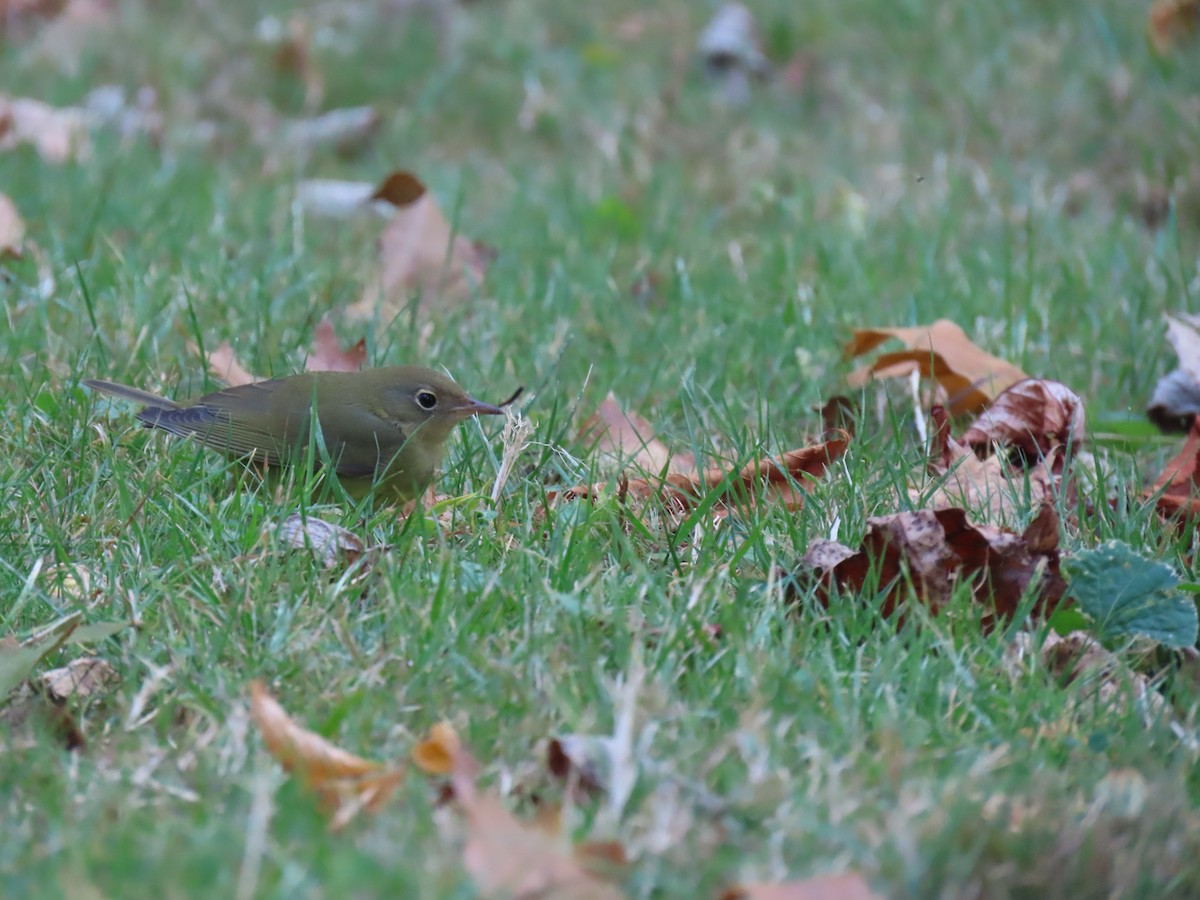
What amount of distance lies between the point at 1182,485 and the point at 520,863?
246cm

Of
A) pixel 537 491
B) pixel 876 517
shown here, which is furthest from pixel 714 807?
pixel 537 491

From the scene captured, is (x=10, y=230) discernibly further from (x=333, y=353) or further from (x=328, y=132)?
(x=328, y=132)

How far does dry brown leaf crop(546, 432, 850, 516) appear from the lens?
11.8 feet

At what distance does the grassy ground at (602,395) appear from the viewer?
239cm

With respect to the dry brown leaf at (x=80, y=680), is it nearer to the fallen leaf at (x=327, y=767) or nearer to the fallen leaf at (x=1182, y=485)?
the fallen leaf at (x=327, y=767)

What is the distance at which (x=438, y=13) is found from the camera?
8.38 meters

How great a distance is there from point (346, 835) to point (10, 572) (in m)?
1.23

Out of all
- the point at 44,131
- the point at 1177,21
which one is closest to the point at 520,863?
the point at 44,131

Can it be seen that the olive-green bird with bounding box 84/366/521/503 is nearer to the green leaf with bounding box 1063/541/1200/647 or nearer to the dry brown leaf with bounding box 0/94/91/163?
the green leaf with bounding box 1063/541/1200/647

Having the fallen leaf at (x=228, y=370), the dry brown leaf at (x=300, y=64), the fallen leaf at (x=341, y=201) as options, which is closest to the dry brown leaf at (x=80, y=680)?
the fallen leaf at (x=228, y=370)

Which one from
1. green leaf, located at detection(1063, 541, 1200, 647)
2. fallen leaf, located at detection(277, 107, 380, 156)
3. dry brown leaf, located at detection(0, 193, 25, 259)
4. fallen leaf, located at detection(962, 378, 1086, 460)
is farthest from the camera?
fallen leaf, located at detection(277, 107, 380, 156)

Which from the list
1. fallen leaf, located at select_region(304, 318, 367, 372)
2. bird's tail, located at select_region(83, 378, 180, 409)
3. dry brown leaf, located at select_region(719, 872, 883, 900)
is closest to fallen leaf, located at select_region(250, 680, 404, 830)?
dry brown leaf, located at select_region(719, 872, 883, 900)

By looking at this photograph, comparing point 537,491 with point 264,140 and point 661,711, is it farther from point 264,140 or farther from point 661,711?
point 264,140

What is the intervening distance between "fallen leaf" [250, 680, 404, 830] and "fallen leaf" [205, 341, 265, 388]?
1.96 meters
